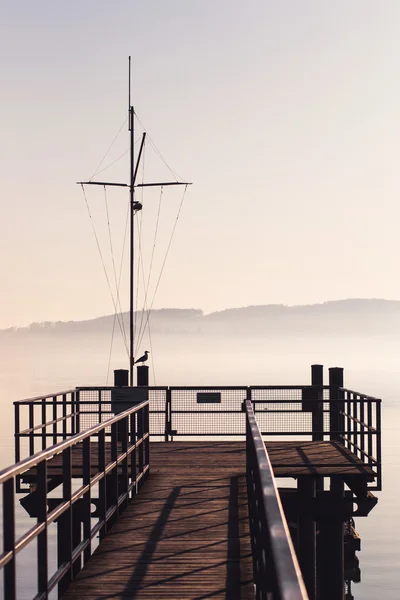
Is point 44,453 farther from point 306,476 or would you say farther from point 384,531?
point 384,531

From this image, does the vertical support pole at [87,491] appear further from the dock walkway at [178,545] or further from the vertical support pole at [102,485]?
the vertical support pole at [102,485]

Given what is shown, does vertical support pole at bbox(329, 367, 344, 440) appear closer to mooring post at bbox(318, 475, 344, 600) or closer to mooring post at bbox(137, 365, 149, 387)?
mooring post at bbox(318, 475, 344, 600)

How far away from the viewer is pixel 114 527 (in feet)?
36.2

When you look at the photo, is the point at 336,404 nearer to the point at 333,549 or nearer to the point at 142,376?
the point at 333,549

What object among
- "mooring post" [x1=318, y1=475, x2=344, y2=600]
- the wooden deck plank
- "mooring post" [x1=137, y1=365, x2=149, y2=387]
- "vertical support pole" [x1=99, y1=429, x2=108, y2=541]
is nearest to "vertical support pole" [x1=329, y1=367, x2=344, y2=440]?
the wooden deck plank

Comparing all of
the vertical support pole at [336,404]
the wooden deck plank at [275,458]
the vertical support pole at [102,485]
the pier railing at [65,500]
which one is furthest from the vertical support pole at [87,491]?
the vertical support pole at [336,404]

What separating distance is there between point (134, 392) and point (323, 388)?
4.15 m

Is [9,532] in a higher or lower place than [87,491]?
higher

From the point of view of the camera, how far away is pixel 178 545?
32.7ft

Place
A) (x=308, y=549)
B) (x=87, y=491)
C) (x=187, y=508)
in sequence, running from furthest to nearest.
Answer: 1. (x=308, y=549)
2. (x=187, y=508)
3. (x=87, y=491)

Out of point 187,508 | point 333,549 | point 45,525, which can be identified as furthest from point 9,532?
point 333,549

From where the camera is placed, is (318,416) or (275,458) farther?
(318,416)

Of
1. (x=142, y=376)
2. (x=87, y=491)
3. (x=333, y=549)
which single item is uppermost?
(x=142, y=376)

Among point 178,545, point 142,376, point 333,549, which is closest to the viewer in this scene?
point 178,545
